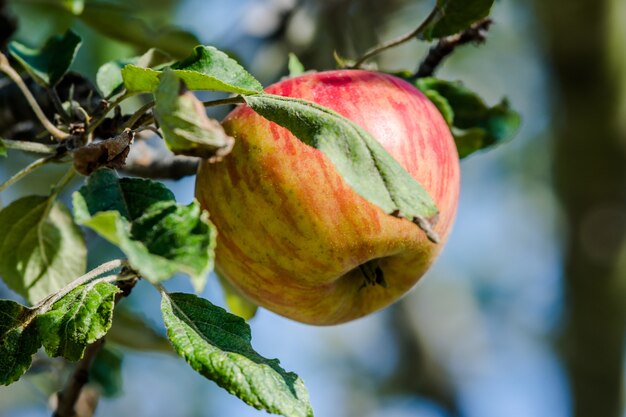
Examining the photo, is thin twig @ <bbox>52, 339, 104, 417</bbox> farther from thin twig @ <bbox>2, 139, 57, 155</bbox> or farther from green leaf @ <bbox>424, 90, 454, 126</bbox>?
green leaf @ <bbox>424, 90, 454, 126</bbox>

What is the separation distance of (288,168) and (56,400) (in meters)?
0.57

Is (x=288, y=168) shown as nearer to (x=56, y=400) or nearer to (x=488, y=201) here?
(x=56, y=400)

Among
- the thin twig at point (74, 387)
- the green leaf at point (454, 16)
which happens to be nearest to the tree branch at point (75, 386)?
the thin twig at point (74, 387)

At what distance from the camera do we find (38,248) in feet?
3.50

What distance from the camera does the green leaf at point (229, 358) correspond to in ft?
2.18

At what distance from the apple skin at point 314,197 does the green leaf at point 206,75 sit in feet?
0.35

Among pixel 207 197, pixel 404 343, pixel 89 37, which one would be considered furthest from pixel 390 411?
pixel 207 197

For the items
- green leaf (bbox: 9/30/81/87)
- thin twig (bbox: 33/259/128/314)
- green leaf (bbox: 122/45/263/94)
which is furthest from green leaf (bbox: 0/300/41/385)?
green leaf (bbox: 9/30/81/87)

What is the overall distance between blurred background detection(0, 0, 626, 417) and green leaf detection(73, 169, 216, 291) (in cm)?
56

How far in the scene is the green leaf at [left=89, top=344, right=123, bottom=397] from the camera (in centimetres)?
144

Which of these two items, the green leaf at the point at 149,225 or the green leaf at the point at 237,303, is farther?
the green leaf at the point at 237,303

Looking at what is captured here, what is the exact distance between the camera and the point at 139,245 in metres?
0.61

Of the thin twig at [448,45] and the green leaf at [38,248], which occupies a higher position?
the thin twig at [448,45]

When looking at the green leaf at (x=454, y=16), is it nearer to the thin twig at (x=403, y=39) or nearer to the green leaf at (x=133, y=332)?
the thin twig at (x=403, y=39)
